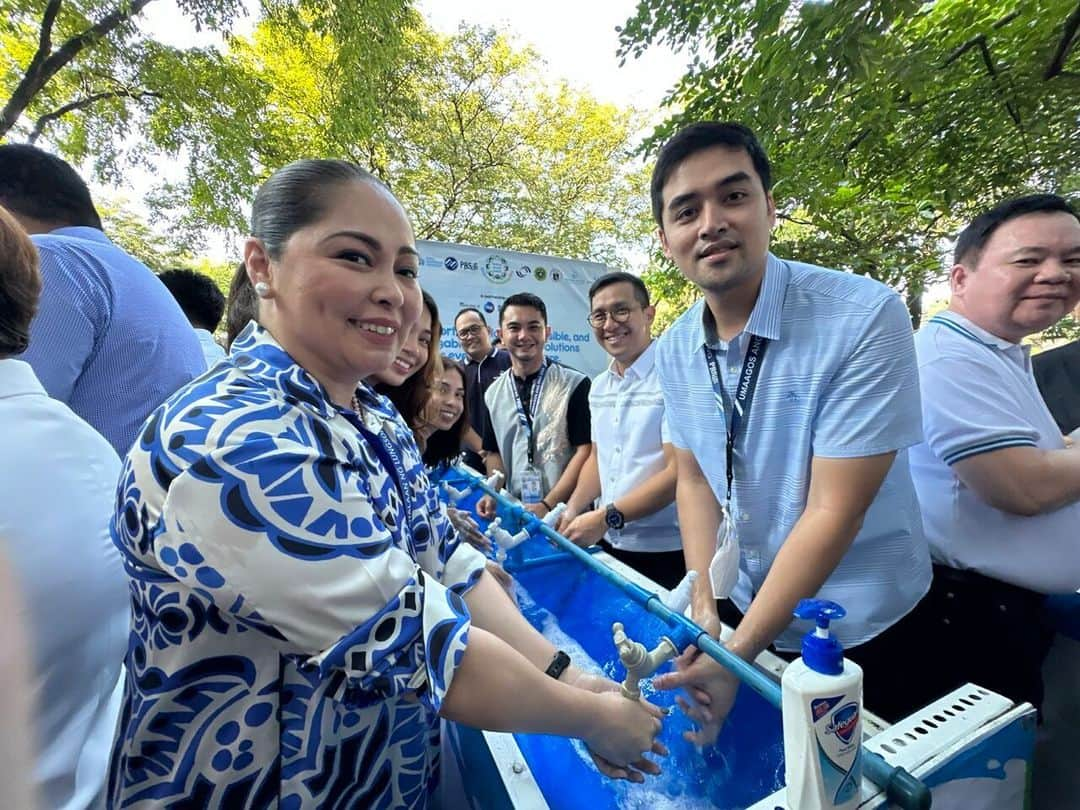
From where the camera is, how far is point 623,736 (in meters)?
0.91

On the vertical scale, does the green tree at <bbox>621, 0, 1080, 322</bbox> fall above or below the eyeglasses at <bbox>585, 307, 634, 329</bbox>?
above

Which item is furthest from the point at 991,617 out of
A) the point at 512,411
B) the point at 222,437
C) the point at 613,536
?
the point at 512,411

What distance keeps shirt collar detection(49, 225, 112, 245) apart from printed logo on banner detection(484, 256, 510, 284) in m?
4.17

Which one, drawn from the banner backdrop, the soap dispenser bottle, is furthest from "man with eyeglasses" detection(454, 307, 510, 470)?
the soap dispenser bottle

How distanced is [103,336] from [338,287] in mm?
1461

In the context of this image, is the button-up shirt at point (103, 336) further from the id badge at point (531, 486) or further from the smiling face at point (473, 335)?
the smiling face at point (473, 335)

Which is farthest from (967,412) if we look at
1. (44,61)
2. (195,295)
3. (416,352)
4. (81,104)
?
(81,104)

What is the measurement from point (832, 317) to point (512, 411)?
91.8 inches

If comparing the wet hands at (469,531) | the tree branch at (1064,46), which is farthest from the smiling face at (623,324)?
the tree branch at (1064,46)

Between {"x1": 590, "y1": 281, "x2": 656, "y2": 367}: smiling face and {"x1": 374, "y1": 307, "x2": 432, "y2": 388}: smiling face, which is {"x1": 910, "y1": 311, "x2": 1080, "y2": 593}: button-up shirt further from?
{"x1": 374, "y1": 307, "x2": 432, "y2": 388}: smiling face

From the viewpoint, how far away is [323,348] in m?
0.93

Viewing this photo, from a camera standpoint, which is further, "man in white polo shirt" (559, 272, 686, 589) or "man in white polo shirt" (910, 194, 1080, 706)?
"man in white polo shirt" (559, 272, 686, 589)

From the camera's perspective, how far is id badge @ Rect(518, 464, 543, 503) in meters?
3.08

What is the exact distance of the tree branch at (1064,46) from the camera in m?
2.99
